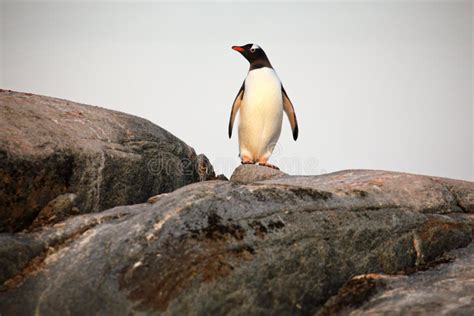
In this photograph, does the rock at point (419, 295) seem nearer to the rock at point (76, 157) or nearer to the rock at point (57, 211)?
the rock at point (57, 211)

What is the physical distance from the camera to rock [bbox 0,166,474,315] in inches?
124

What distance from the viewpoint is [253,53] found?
30.9 ft

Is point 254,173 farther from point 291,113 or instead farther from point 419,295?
point 419,295

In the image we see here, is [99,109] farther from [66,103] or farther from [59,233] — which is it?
[59,233]

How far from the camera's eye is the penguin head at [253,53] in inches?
370

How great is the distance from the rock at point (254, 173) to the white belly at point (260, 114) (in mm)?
1595

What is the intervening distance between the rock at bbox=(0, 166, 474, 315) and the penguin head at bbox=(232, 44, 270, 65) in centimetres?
570

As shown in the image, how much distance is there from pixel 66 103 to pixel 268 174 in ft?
10.5

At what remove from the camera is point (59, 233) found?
3891 millimetres

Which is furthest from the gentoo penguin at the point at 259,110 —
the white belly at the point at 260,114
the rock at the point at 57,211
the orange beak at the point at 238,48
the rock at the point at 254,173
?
the rock at the point at 57,211

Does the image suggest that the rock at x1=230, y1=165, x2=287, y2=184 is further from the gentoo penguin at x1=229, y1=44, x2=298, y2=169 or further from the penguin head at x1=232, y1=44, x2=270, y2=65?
the penguin head at x1=232, y1=44, x2=270, y2=65

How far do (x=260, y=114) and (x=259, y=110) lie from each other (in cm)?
8

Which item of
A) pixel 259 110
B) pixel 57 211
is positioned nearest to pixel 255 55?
pixel 259 110

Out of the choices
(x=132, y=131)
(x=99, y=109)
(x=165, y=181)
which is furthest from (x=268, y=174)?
(x=99, y=109)
